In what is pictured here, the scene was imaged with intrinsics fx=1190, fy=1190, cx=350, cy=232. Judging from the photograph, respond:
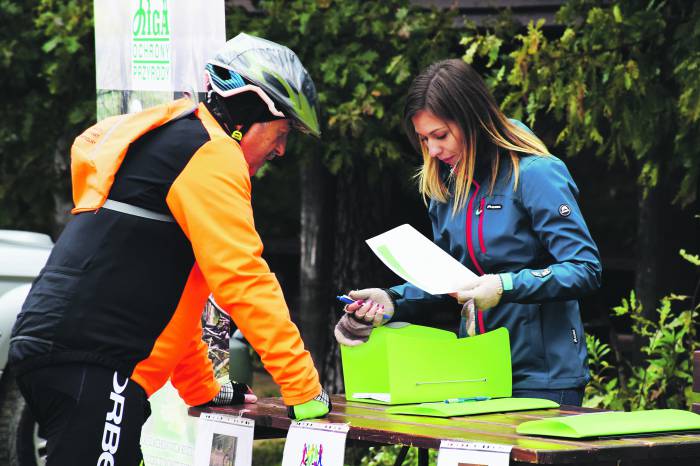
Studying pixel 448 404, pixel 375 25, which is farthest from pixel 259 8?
pixel 448 404

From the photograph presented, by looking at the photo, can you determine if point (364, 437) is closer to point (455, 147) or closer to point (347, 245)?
point (455, 147)

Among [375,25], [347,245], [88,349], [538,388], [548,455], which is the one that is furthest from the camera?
[347,245]

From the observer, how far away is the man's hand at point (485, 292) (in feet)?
11.3

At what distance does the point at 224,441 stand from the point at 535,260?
1.13 m

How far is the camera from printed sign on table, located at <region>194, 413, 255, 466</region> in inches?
145

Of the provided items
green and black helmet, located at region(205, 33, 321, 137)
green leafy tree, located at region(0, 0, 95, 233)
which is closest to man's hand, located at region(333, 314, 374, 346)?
green and black helmet, located at region(205, 33, 321, 137)

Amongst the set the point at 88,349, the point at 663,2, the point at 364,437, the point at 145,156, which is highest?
the point at 663,2

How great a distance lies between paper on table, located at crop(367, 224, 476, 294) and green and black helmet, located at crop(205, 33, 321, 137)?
0.48 m

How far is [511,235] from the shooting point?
3.65 meters

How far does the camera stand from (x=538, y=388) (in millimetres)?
3664

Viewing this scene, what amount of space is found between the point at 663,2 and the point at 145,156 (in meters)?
3.65

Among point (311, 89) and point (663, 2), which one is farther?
point (663, 2)

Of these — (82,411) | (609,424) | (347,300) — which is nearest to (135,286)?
(82,411)

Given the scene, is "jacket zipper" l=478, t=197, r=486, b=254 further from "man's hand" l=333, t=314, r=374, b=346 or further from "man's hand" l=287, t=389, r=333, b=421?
"man's hand" l=287, t=389, r=333, b=421
